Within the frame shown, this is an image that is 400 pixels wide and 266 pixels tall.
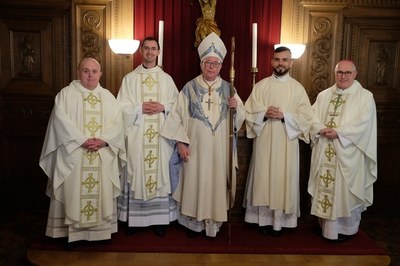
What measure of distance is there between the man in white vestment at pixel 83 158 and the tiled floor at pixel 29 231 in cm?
51

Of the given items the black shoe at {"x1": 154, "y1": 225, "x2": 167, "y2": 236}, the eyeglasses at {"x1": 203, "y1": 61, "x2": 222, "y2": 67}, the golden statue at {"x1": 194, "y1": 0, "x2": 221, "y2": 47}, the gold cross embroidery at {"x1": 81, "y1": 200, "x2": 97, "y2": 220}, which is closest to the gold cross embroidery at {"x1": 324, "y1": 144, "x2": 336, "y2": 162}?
the eyeglasses at {"x1": 203, "y1": 61, "x2": 222, "y2": 67}

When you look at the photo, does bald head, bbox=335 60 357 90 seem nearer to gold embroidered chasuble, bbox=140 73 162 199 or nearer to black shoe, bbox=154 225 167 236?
gold embroidered chasuble, bbox=140 73 162 199

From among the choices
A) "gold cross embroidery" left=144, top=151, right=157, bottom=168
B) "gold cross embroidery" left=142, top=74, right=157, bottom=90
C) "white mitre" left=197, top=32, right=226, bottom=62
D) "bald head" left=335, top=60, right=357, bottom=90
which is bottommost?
"gold cross embroidery" left=144, top=151, right=157, bottom=168

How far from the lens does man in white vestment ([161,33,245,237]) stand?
4.57m

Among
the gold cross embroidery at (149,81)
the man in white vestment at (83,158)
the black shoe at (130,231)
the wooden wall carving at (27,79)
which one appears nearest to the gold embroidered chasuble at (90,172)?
the man in white vestment at (83,158)

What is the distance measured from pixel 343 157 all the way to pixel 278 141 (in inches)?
26.4

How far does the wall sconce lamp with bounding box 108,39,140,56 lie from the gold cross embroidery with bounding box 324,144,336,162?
2512mm

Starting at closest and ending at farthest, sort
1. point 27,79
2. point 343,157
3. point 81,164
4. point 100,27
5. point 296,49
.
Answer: point 81,164, point 343,157, point 296,49, point 100,27, point 27,79

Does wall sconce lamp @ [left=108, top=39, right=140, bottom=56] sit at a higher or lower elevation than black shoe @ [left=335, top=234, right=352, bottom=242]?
higher

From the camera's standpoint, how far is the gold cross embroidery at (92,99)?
439cm

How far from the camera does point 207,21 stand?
561 cm

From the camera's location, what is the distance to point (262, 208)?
16.0 feet

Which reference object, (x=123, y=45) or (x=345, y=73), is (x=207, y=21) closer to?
(x=123, y=45)

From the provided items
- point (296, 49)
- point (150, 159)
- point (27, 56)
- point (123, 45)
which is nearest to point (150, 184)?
point (150, 159)
